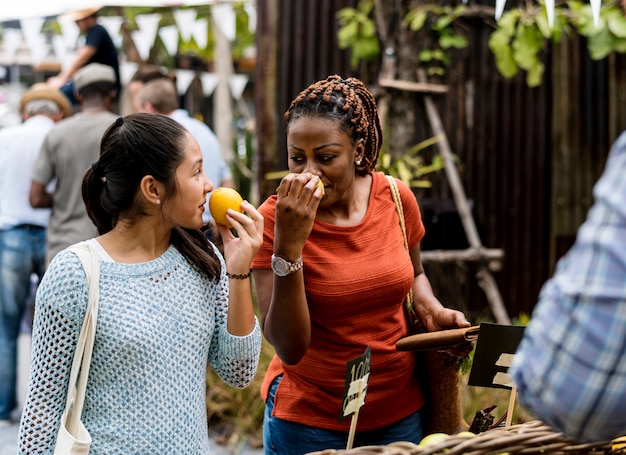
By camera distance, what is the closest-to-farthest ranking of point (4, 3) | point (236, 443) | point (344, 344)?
point (344, 344)
point (236, 443)
point (4, 3)

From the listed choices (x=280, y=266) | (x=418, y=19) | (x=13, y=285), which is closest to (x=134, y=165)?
(x=280, y=266)

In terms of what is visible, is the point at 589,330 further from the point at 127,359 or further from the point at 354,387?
the point at 127,359

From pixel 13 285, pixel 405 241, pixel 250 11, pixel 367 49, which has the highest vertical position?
pixel 250 11

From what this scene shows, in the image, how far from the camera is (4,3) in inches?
371

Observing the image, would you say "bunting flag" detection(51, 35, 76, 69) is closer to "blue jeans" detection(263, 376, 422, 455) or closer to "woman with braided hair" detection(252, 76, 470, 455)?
"woman with braided hair" detection(252, 76, 470, 455)

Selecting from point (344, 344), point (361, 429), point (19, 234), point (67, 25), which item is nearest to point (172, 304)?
point (344, 344)

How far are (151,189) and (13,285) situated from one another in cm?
371

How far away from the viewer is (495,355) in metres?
2.21

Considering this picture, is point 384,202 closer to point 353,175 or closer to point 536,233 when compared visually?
point 353,175

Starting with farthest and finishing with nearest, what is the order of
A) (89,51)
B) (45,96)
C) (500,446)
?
1. (89,51)
2. (45,96)
3. (500,446)

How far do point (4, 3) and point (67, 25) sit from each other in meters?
1.48

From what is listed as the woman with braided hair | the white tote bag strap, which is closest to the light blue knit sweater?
the white tote bag strap

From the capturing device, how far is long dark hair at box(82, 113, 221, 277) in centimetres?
222

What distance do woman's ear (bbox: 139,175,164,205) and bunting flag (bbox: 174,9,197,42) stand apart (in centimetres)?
825
